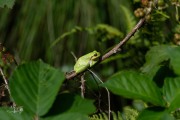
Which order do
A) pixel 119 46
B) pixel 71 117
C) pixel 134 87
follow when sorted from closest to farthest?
pixel 71 117 < pixel 134 87 < pixel 119 46

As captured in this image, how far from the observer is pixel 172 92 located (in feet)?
2.03

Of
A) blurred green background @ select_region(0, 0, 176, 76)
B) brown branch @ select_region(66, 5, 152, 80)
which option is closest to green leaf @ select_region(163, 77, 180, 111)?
brown branch @ select_region(66, 5, 152, 80)

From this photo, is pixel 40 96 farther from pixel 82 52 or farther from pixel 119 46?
pixel 82 52

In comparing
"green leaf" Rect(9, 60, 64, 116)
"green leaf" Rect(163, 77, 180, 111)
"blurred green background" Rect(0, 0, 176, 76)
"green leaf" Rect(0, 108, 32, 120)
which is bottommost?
"blurred green background" Rect(0, 0, 176, 76)

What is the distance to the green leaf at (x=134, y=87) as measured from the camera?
2.00ft

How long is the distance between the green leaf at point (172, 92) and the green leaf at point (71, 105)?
133 mm

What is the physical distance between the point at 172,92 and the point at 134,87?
0.19 feet

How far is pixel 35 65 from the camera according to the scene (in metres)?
0.56

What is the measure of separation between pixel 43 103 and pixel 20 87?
→ 0.04 metres

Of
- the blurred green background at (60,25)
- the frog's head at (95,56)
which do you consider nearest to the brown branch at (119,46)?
the frog's head at (95,56)

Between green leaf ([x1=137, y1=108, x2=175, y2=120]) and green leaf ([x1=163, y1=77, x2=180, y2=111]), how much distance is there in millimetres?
14

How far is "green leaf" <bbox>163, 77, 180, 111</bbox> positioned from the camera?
1.97ft

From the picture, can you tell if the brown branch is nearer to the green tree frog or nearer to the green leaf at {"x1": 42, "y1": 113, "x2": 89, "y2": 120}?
the green tree frog

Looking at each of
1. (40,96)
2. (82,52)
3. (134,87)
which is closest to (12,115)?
(40,96)
